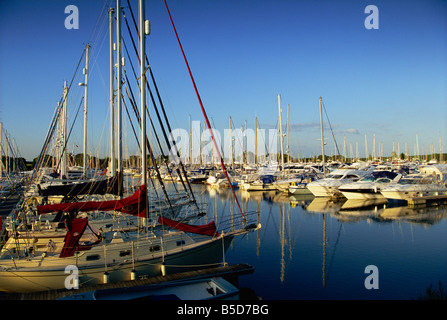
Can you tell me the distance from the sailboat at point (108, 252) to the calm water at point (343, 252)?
2.94 m

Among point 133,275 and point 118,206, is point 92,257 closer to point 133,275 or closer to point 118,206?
point 133,275

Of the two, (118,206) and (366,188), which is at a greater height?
(118,206)

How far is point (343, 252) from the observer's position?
20.0 m

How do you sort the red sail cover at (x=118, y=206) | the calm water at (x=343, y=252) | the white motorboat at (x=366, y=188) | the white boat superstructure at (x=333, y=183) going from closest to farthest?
the red sail cover at (x=118, y=206) → the calm water at (x=343, y=252) → the white motorboat at (x=366, y=188) → the white boat superstructure at (x=333, y=183)

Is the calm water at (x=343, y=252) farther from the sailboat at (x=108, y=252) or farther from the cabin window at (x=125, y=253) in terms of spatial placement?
the cabin window at (x=125, y=253)

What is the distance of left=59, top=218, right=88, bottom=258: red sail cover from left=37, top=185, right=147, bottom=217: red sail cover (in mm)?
1038

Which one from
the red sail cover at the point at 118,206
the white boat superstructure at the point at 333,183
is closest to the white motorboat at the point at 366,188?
the white boat superstructure at the point at 333,183

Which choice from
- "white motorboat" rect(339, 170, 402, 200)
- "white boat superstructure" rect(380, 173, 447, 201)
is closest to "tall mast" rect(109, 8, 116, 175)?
"white motorboat" rect(339, 170, 402, 200)

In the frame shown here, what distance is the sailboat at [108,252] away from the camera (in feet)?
40.9

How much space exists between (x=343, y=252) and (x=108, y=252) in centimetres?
1440

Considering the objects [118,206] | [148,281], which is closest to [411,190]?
[148,281]
